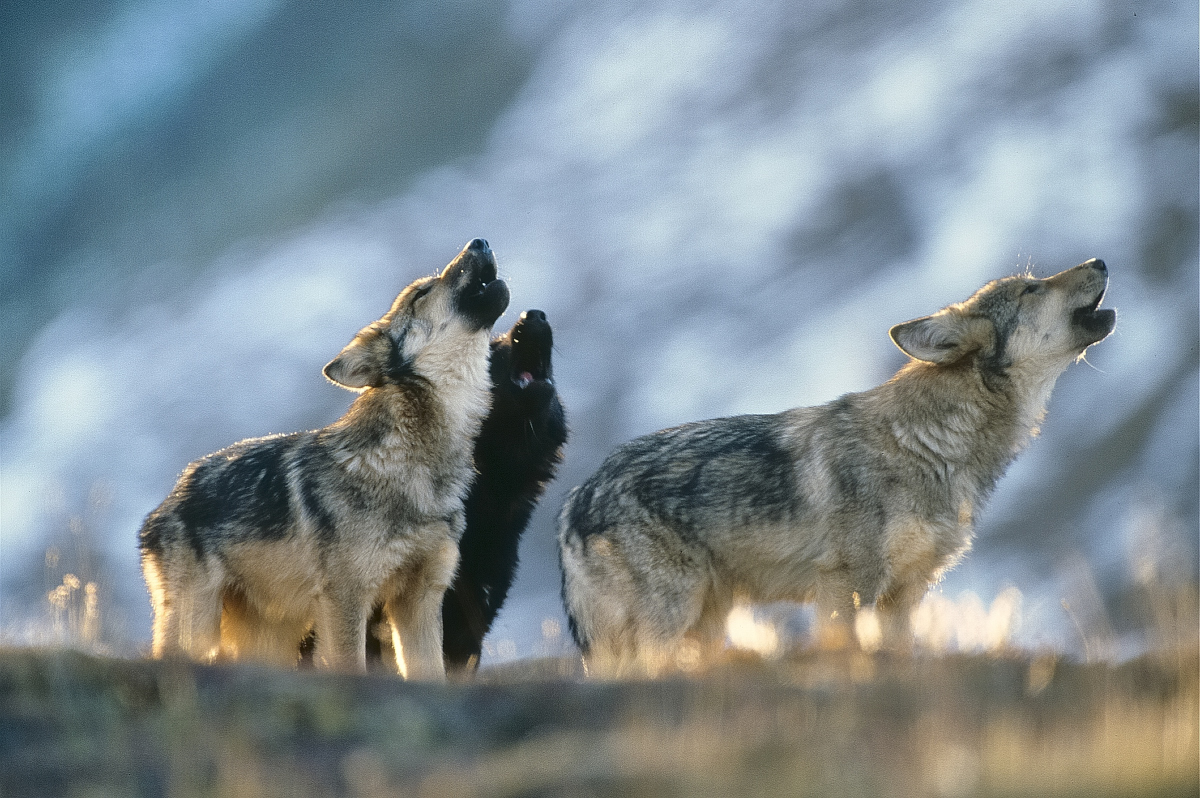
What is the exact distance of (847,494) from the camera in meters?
7.20

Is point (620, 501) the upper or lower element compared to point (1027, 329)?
lower

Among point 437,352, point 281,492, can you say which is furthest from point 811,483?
point 281,492

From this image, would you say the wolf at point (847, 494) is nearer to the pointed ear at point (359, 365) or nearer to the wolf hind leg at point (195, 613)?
the pointed ear at point (359, 365)

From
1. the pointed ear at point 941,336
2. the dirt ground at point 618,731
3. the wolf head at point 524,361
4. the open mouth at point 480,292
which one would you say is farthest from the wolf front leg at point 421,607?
the pointed ear at point 941,336

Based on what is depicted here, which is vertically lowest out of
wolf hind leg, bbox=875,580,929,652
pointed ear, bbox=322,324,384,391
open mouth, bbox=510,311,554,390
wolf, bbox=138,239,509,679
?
wolf hind leg, bbox=875,580,929,652

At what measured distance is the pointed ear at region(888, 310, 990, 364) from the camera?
7.44 meters

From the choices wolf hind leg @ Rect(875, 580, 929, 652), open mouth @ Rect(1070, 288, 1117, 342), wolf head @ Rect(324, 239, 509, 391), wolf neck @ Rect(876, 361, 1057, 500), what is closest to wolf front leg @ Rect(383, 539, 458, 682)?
wolf head @ Rect(324, 239, 509, 391)

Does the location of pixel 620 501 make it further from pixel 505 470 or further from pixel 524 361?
pixel 524 361

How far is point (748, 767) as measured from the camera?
3559 millimetres

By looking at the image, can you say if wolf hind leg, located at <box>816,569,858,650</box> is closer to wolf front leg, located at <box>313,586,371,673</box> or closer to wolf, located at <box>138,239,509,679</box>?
wolf, located at <box>138,239,509,679</box>

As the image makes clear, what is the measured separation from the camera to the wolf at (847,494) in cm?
710

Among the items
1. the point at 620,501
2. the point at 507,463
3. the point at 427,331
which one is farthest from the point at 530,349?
the point at 620,501

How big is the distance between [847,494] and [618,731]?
346cm

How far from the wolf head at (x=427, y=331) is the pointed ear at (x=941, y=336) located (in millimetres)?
2762
